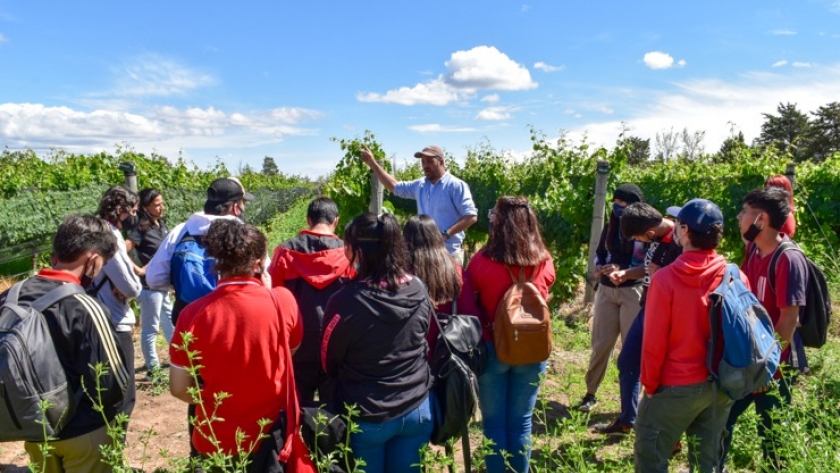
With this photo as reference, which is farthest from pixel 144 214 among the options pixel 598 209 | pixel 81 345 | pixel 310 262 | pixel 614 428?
pixel 598 209

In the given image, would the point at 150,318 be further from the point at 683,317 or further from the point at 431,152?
the point at 683,317

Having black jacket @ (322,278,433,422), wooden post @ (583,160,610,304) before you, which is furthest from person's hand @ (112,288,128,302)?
wooden post @ (583,160,610,304)

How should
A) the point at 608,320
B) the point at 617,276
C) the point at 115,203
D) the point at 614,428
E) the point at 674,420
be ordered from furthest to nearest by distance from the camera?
the point at 608,320 < the point at 614,428 < the point at 617,276 < the point at 115,203 < the point at 674,420

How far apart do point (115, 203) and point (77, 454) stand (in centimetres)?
186

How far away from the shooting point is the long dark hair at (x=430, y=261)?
268 centimetres

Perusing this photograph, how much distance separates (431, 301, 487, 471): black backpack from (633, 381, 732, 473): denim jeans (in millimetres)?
780

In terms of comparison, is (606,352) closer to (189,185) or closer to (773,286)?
(773,286)

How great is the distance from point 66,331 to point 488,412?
203 cm

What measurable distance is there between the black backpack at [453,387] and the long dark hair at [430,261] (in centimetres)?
17

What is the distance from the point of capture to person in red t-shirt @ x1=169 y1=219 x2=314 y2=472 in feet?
6.82

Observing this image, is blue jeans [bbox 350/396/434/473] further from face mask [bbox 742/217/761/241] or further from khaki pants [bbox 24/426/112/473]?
face mask [bbox 742/217/761/241]

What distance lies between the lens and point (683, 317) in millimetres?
2371

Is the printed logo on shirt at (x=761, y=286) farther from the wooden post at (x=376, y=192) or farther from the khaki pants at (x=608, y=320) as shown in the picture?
the wooden post at (x=376, y=192)

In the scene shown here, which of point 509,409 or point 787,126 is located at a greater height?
point 787,126
